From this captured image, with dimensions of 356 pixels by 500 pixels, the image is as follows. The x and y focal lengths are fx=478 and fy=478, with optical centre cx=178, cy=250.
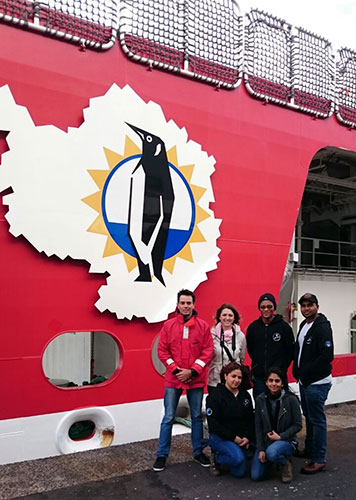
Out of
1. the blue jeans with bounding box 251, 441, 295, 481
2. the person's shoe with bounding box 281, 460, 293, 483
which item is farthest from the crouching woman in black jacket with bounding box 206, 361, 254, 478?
the person's shoe with bounding box 281, 460, 293, 483

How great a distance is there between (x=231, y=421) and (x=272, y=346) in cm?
80

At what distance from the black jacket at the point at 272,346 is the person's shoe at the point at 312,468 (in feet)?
2.75

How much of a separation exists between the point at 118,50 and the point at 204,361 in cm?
328

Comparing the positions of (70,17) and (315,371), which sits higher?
(70,17)

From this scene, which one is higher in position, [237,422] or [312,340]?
[312,340]

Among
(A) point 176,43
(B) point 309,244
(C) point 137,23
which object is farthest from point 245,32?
(B) point 309,244

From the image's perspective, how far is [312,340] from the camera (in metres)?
4.31

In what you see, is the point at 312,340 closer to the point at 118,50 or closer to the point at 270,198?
the point at 270,198

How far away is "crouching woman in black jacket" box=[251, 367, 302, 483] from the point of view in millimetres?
3955

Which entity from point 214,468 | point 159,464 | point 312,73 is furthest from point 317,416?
point 312,73

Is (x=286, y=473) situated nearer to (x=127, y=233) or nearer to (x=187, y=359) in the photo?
(x=187, y=359)

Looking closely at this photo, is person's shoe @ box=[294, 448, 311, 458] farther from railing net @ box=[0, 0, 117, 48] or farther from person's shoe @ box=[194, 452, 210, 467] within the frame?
railing net @ box=[0, 0, 117, 48]

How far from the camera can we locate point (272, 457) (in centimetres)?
391

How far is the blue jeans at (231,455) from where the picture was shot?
13.1 ft
